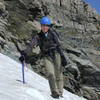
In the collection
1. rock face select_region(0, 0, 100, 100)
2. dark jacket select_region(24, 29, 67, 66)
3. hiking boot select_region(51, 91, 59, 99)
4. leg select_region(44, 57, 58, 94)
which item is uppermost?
rock face select_region(0, 0, 100, 100)

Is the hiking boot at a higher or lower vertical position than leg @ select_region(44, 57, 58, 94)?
lower

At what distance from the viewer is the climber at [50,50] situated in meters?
11.1

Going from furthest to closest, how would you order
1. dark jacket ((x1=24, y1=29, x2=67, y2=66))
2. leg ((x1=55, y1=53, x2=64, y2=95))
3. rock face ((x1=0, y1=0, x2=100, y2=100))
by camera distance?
rock face ((x1=0, y1=0, x2=100, y2=100))
leg ((x1=55, y1=53, x2=64, y2=95))
dark jacket ((x1=24, y1=29, x2=67, y2=66))

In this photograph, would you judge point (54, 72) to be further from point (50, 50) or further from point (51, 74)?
point (50, 50)

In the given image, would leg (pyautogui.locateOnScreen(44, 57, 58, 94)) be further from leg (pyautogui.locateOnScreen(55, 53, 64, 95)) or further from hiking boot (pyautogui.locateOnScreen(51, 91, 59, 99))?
leg (pyautogui.locateOnScreen(55, 53, 64, 95))

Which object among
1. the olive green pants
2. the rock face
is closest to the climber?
the olive green pants

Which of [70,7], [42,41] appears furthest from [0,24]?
[70,7]

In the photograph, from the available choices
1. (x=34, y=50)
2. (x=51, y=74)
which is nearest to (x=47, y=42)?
(x=51, y=74)

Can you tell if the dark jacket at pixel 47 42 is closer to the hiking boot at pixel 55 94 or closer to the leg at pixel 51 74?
the leg at pixel 51 74

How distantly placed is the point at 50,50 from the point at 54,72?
0.81 m

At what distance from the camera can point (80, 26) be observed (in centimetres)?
10556

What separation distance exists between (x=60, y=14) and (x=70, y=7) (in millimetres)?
17597

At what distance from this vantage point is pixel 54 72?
1168 centimetres

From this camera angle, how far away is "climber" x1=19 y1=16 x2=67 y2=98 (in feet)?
36.3
